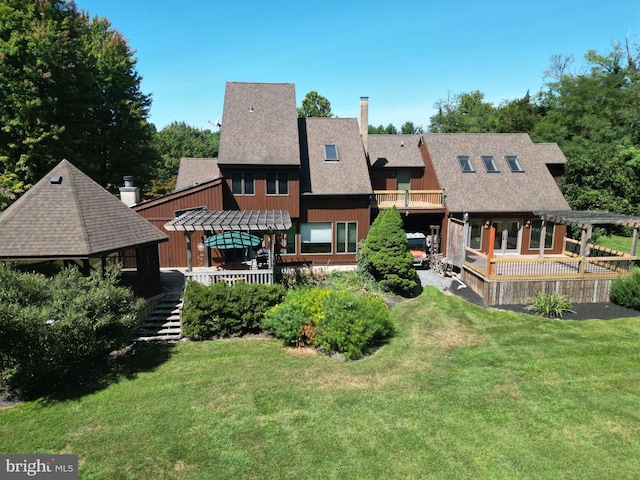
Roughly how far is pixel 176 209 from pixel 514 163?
19.0 metres

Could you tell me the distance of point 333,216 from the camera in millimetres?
19797

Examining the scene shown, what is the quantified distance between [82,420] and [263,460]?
14.6 ft

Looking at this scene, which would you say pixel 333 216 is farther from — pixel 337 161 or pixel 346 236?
pixel 337 161

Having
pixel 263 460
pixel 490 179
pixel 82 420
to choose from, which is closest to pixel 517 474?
pixel 263 460

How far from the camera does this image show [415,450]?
746cm

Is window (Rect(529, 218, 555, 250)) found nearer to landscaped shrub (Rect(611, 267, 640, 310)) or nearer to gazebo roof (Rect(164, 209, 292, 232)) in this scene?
landscaped shrub (Rect(611, 267, 640, 310))

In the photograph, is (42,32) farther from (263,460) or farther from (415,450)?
(415,450)

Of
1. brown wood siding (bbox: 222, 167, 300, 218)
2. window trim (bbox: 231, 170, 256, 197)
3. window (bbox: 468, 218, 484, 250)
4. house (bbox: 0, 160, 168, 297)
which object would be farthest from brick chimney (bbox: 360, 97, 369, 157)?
house (bbox: 0, 160, 168, 297)

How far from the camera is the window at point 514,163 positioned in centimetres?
2217

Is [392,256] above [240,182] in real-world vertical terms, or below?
below

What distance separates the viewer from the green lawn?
714cm

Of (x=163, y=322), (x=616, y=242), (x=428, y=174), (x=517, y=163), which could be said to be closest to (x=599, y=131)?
(x=616, y=242)

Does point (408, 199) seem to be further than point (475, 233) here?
Yes

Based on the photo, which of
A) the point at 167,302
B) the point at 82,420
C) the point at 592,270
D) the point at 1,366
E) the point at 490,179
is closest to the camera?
the point at 82,420
